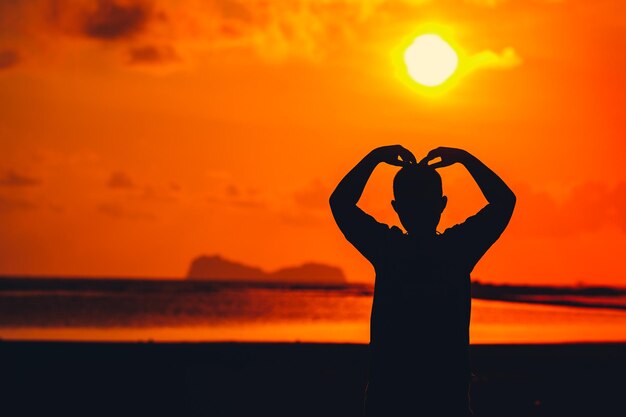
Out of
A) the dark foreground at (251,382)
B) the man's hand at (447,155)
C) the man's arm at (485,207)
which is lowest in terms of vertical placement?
the dark foreground at (251,382)

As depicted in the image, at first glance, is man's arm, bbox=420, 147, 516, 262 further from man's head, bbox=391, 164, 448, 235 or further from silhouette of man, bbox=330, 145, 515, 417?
man's head, bbox=391, 164, 448, 235

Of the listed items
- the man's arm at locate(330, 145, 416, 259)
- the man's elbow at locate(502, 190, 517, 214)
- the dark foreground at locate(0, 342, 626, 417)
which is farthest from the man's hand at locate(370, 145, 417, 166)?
the dark foreground at locate(0, 342, 626, 417)

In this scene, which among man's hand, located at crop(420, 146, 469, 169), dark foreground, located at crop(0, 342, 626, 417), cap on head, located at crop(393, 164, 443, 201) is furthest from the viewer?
dark foreground, located at crop(0, 342, 626, 417)

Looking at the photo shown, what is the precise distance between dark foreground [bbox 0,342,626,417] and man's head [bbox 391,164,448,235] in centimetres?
1042

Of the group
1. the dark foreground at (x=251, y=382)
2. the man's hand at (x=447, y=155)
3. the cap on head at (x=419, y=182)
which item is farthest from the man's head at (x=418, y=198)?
the dark foreground at (x=251, y=382)

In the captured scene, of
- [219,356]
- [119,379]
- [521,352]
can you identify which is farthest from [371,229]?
[521,352]

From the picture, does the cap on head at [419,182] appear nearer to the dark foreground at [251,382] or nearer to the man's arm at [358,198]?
the man's arm at [358,198]

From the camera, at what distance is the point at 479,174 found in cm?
478

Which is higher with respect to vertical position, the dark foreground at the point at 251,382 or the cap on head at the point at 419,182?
the cap on head at the point at 419,182

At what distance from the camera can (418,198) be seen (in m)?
4.63

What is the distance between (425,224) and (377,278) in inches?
14.0

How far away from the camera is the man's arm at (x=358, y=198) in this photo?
4676 mm

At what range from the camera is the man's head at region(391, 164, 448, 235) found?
181 inches

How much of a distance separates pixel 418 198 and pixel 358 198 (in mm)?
332
